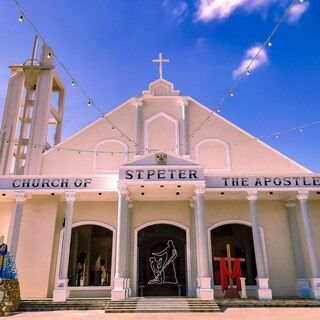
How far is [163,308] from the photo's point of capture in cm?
1056

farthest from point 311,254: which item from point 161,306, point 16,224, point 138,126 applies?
point 16,224

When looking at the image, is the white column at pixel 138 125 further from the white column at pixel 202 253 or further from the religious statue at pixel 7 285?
the religious statue at pixel 7 285

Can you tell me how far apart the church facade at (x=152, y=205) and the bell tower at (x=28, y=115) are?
0.06m

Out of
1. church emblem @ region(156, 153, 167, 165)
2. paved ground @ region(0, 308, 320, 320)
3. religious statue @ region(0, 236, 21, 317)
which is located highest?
church emblem @ region(156, 153, 167, 165)

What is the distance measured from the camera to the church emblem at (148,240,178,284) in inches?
563

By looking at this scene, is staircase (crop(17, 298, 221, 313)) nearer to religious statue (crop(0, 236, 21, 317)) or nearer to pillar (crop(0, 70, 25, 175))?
religious statue (crop(0, 236, 21, 317))

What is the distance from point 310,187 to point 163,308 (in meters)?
7.84

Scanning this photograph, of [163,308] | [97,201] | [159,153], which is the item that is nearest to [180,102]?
[159,153]

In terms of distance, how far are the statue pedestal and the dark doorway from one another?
26.8ft

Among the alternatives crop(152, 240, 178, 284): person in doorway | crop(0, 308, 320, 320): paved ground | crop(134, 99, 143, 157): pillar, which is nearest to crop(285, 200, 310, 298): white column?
crop(0, 308, 320, 320): paved ground

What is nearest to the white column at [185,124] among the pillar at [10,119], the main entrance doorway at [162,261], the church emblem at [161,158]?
the church emblem at [161,158]

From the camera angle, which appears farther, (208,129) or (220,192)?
(208,129)

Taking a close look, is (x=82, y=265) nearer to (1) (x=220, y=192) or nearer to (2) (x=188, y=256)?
(2) (x=188, y=256)

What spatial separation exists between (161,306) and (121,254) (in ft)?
7.69
